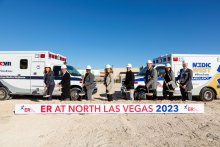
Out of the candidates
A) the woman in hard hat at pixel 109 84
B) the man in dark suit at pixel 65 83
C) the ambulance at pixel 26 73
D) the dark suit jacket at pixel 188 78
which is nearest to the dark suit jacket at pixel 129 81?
the woman in hard hat at pixel 109 84

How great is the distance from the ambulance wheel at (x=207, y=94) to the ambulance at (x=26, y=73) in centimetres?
674

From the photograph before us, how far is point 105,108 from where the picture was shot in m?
8.39

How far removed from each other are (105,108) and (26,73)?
6730 mm

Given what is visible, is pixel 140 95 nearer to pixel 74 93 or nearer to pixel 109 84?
pixel 109 84

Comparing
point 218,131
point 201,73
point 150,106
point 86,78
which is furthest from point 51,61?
point 218,131

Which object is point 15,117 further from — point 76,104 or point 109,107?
point 109,107

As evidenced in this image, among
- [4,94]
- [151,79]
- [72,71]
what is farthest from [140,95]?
[4,94]

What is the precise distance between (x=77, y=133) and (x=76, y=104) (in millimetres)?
2144

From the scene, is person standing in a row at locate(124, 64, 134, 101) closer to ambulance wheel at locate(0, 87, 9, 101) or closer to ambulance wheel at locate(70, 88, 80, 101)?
ambulance wheel at locate(70, 88, 80, 101)

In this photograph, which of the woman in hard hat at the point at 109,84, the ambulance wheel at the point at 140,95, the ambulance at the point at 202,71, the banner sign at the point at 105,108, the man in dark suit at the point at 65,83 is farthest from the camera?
the ambulance at the point at 202,71

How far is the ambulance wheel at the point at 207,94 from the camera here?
1316cm

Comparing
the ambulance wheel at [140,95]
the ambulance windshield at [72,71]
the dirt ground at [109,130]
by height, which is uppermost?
the ambulance windshield at [72,71]

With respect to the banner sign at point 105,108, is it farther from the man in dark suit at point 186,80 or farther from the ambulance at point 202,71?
the ambulance at point 202,71

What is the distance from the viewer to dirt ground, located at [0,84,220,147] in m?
5.54
